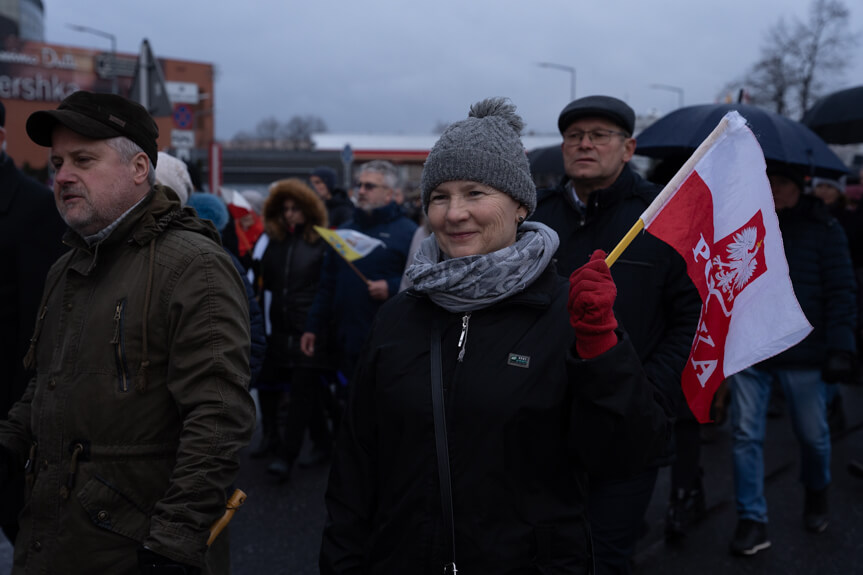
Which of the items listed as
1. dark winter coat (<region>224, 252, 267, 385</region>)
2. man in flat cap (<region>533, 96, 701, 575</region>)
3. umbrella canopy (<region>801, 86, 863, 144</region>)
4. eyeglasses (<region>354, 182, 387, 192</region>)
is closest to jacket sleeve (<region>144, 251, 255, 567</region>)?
dark winter coat (<region>224, 252, 267, 385</region>)

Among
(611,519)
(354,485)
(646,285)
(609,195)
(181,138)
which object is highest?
(181,138)

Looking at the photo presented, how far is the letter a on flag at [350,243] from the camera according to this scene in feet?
16.5

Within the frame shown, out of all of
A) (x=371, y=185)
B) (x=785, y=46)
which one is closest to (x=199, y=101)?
(x=785, y=46)

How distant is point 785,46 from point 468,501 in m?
35.3

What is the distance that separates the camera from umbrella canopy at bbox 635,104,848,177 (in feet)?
13.2

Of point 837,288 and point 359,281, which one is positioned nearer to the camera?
point 837,288

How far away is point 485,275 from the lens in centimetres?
198

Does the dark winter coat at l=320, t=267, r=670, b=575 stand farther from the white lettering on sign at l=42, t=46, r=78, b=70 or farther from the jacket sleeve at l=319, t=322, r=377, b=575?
the white lettering on sign at l=42, t=46, r=78, b=70

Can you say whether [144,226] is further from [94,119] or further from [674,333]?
[674,333]

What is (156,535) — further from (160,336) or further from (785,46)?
(785,46)

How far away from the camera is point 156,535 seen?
1.99m

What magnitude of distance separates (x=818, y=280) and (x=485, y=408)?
3.15m

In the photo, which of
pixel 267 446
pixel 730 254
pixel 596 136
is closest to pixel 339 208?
pixel 267 446

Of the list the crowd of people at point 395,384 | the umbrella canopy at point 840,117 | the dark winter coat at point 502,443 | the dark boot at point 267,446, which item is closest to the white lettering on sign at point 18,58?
the dark boot at point 267,446
